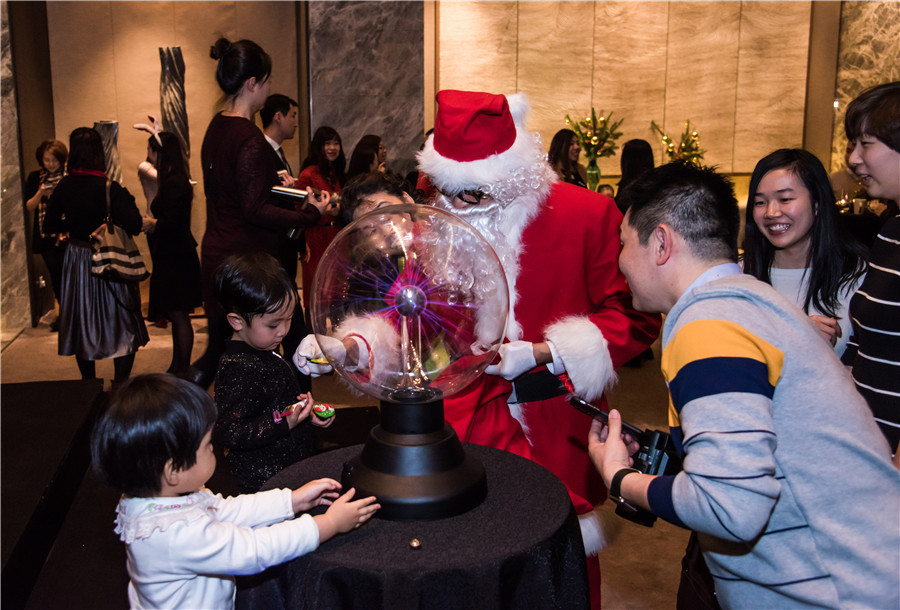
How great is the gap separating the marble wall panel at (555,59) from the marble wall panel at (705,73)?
1.13 metres

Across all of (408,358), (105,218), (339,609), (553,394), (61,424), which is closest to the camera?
(339,609)

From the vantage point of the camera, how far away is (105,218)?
470 centimetres

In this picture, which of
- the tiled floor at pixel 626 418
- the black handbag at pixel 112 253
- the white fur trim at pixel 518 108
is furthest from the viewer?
the black handbag at pixel 112 253

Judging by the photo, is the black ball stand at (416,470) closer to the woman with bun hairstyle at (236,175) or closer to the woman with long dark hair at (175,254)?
the woman with bun hairstyle at (236,175)

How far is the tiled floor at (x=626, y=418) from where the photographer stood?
2885mm

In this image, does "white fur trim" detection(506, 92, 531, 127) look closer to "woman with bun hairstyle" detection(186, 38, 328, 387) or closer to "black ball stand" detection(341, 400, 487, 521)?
Answer: "black ball stand" detection(341, 400, 487, 521)

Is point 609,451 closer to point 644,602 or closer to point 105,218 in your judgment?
point 644,602

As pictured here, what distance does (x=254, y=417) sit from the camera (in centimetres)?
218

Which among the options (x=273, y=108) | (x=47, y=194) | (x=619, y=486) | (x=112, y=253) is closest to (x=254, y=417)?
(x=619, y=486)

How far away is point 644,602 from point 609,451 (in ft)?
5.66

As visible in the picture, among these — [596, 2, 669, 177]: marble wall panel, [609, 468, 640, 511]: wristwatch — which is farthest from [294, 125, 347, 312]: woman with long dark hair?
[596, 2, 669, 177]: marble wall panel

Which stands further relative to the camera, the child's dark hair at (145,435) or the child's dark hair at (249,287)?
the child's dark hair at (249,287)

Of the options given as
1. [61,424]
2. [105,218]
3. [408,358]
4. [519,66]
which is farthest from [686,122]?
[408,358]

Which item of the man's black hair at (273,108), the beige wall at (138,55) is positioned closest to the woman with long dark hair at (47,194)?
the beige wall at (138,55)
